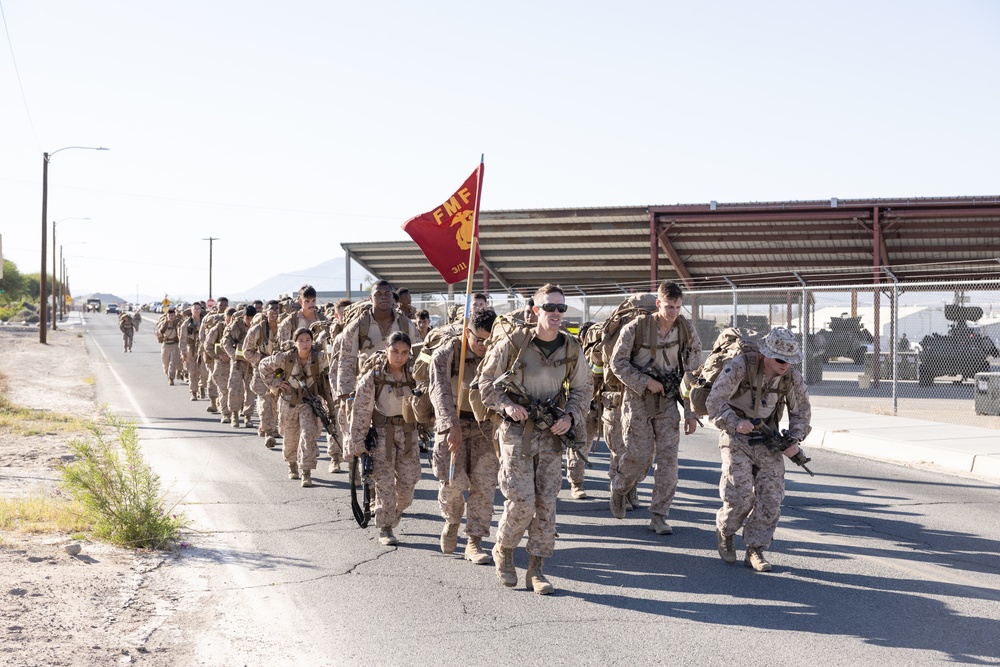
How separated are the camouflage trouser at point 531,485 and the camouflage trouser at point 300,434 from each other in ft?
14.1

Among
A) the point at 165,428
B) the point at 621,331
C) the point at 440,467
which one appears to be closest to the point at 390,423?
the point at 440,467

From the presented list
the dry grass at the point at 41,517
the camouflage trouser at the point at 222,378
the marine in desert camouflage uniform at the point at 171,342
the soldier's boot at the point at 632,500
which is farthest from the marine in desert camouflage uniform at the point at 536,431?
the marine in desert camouflage uniform at the point at 171,342

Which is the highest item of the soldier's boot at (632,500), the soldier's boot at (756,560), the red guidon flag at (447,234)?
the red guidon flag at (447,234)

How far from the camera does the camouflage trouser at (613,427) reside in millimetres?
8748

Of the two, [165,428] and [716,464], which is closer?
[716,464]

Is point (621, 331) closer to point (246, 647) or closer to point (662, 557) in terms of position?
point (662, 557)

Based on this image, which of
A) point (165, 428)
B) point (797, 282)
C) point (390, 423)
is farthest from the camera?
point (797, 282)

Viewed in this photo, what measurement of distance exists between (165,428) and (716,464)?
8379 millimetres

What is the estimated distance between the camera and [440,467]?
23.5ft

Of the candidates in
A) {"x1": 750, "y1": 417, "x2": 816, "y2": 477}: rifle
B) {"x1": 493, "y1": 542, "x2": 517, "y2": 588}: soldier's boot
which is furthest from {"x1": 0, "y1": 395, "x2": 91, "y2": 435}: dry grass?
{"x1": 750, "y1": 417, "x2": 816, "y2": 477}: rifle

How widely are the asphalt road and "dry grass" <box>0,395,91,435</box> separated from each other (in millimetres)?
4741

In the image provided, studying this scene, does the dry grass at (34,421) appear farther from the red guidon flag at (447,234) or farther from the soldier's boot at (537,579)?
the soldier's boot at (537,579)

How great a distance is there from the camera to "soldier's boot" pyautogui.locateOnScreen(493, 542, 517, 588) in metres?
6.38

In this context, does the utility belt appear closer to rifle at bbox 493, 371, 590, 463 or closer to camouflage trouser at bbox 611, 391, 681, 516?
rifle at bbox 493, 371, 590, 463
